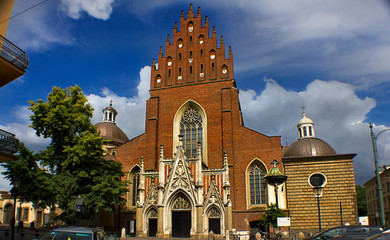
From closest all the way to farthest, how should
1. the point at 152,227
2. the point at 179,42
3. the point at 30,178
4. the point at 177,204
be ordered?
the point at 30,178 → the point at 177,204 → the point at 152,227 → the point at 179,42

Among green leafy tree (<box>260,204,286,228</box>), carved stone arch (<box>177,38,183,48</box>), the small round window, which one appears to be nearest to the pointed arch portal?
green leafy tree (<box>260,204,286,228</box>)

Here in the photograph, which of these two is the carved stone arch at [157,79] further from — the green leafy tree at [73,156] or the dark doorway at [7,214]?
the dark doorway at [7,214]

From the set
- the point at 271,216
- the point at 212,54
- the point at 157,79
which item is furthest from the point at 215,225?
the point at 212,54

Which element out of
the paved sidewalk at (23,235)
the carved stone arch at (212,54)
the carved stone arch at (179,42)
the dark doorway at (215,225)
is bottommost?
the paved sidewalk at (23,235)

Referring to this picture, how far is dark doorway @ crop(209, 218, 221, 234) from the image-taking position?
90.1 ft

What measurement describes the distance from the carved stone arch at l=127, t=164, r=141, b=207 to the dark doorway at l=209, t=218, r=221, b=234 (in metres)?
9.07

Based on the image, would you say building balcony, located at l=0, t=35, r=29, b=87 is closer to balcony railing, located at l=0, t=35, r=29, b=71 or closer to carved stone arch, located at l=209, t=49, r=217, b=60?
balcony railing, located at l=0, t=35, r=29, b=71

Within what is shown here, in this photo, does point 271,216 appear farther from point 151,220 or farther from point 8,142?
point 8,142

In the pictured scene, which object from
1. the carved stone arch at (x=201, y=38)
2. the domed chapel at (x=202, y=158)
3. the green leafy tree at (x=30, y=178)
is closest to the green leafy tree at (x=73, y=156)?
the green leafy tree at (x=30, y=178)

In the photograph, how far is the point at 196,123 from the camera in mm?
34062

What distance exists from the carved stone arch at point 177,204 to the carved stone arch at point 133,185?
5.58 meters

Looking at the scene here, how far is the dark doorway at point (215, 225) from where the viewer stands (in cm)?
2745

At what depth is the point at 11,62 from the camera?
13.8 metres

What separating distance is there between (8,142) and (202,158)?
64.7 feet
